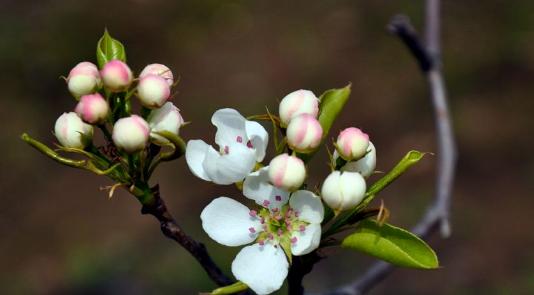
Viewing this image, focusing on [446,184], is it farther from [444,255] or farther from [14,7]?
[14,7]

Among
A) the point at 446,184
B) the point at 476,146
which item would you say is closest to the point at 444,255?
the point at 476,146

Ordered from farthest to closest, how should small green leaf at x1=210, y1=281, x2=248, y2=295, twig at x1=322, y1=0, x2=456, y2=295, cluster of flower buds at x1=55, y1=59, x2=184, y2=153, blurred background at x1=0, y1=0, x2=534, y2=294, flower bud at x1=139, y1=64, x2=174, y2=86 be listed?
blurred background at x1=0, y1=0, x2=534, y2=294
twig at x1=322, y1=0, x2=456, y2=295
flower bud at x1=139, y1=64, x2=174, y2=86
cluster of flower buds at x1=55, y1=59, x2=184, y2=153
small green leaf at x1=210, y1=281, x2=248, y2=295

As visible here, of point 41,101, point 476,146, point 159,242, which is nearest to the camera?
point 159,242

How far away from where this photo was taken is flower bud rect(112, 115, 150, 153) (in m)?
1.49

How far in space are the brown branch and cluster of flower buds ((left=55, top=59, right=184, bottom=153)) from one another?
0.15 meters

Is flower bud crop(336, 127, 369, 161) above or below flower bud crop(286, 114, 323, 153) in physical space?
below

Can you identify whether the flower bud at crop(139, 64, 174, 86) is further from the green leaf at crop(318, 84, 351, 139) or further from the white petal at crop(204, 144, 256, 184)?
the green leaf at crop(318, 84, 351, 139)

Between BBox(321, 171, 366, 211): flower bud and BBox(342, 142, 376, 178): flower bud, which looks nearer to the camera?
BBox(321, 171, 366, 211): flower bud

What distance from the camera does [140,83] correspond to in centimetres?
157

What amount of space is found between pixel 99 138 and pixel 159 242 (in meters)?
0.93

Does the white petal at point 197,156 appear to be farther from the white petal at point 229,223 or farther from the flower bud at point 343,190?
the flower bud at point 343,190

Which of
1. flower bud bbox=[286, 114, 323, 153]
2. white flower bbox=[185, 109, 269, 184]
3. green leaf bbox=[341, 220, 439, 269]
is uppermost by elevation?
flower bud bbox=[286, 114, 323, 153]

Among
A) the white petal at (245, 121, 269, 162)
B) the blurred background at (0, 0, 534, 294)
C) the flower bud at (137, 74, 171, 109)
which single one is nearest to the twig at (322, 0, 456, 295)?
the white petal at (245, 121, 269, 162)

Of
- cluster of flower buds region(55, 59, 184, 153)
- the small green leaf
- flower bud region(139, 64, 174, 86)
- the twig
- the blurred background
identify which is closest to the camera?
the small green leaf
